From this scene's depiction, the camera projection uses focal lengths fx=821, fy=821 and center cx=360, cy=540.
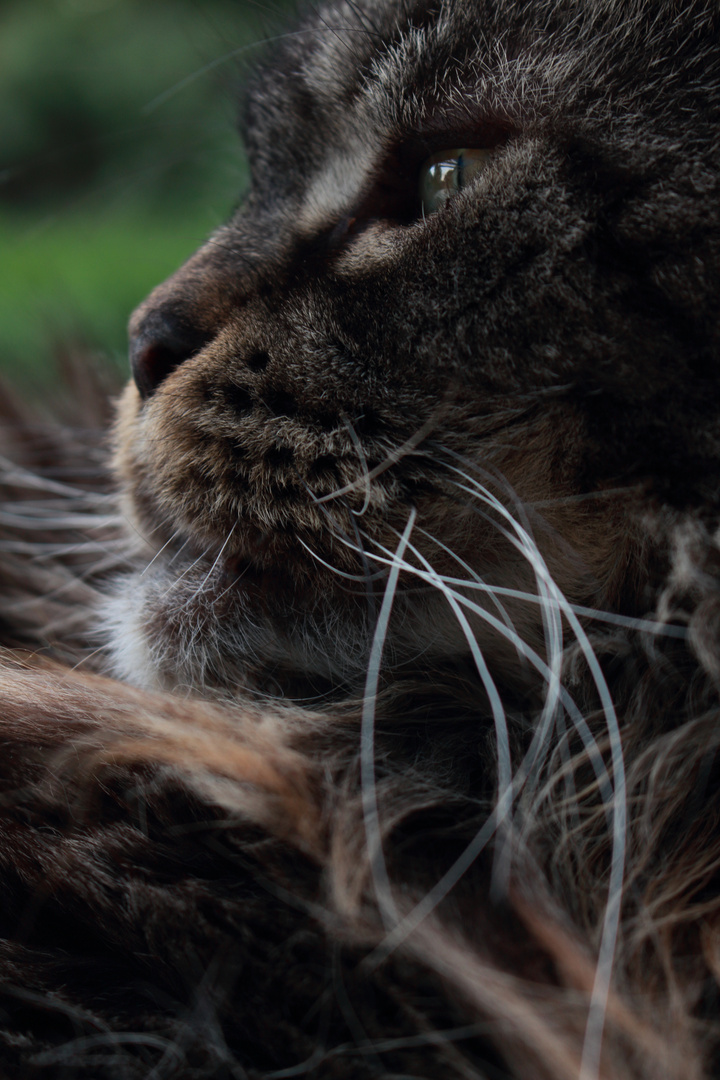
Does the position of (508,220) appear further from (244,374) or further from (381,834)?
(381,834)

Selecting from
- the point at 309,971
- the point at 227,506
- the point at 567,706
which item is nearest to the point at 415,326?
the point at 227,506

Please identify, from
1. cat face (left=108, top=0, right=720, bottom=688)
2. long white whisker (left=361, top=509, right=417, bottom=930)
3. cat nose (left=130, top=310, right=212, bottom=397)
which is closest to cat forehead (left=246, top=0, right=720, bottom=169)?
cat face (left=108, top=0, right=720, bottom=688)

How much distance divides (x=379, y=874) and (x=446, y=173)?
0.56m

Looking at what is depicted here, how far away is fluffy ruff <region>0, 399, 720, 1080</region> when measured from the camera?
1.56ft

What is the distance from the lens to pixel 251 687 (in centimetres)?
74

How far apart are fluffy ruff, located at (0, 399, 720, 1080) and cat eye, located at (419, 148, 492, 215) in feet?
1.09

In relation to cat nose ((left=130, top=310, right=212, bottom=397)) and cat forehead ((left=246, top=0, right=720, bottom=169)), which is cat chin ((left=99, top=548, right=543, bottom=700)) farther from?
cat forehead ((left=246, top=0, right=720, bottom=169))

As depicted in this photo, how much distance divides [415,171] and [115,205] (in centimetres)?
111

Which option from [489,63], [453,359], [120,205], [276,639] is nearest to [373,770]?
[276,639]

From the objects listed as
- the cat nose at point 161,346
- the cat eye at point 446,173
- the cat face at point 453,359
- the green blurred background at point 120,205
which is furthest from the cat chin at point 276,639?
the green blurred background at point 120,205

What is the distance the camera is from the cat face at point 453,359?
596 millimetres

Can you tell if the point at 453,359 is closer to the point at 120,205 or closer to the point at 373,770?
the point at 373,770

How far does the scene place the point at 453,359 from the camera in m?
0.63

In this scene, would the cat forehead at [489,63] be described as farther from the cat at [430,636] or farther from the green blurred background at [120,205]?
the green blurred background at [120,205]
